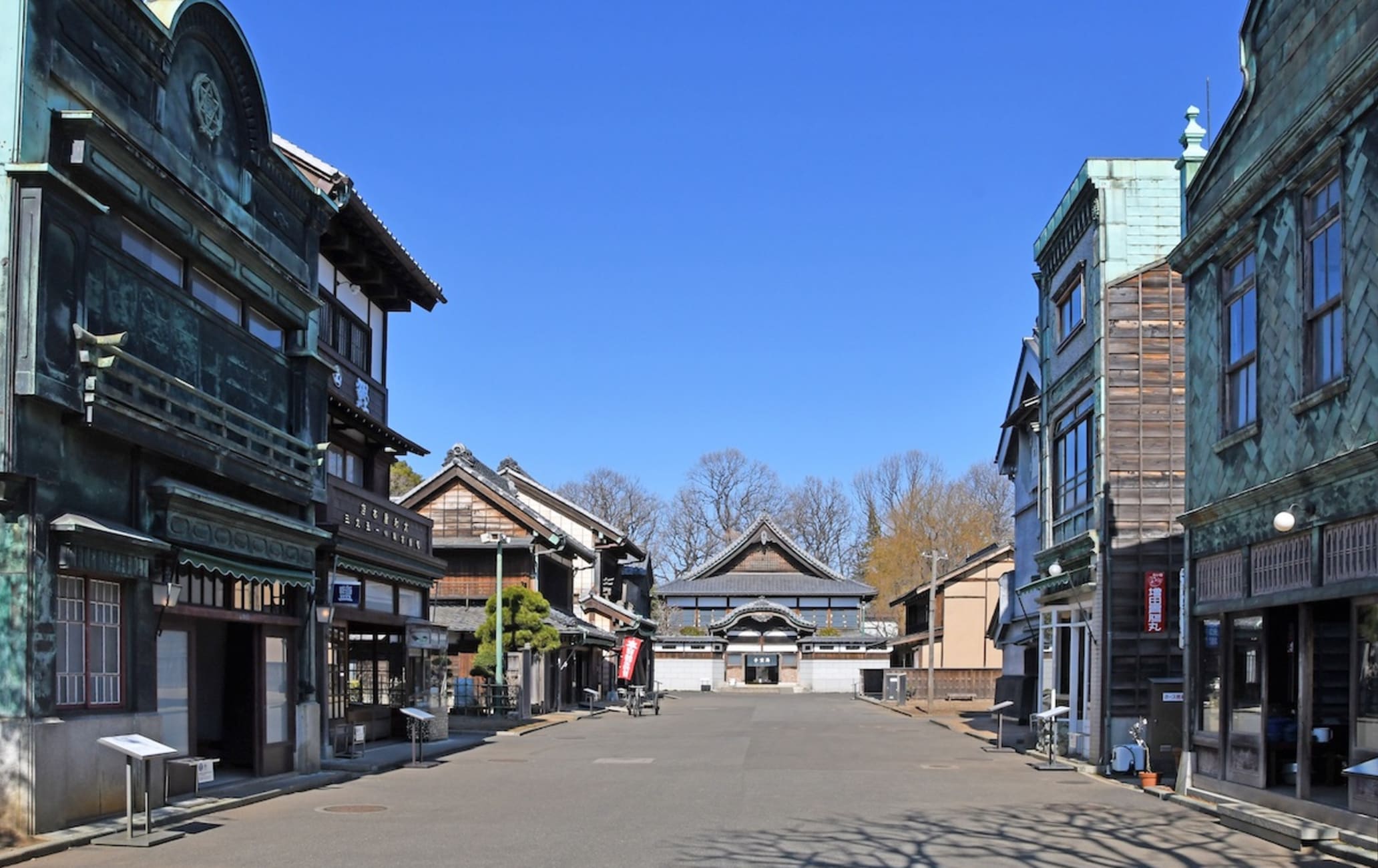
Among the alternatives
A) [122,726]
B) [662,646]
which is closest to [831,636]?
[662,646]

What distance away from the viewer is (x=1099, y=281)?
25.2m

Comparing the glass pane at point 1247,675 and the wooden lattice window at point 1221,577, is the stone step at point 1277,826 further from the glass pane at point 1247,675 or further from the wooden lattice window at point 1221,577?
the wooden lattice window at point 1221,577

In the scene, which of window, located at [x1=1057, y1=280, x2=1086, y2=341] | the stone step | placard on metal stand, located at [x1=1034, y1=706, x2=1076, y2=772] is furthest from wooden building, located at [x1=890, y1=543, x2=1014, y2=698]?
the stone step

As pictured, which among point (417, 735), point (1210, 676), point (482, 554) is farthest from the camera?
point (482, 554)

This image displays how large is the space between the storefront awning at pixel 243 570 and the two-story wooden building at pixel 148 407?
78 millimetres

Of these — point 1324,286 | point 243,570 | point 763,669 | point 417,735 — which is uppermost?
point 1324,286

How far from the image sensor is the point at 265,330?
2084 cm

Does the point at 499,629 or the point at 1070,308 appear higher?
the point at 1070,308

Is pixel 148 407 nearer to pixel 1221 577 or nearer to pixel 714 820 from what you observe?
pixel 714 820

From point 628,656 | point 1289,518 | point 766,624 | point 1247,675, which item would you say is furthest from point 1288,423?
point 766,624

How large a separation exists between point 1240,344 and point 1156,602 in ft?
23.5

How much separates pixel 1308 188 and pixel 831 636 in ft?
240

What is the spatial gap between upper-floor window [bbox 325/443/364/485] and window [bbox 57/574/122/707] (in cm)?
1072

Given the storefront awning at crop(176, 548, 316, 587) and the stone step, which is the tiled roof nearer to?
the storefront awning at crop(176, 548, 316, 587)
